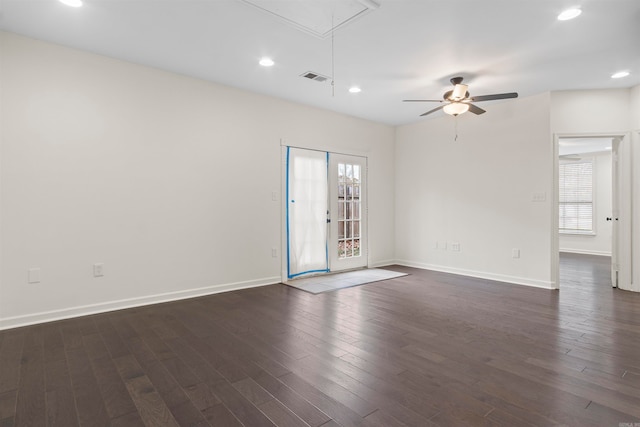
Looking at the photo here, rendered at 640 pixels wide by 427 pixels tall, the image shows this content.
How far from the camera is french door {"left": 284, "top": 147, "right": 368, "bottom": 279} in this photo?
17.1 ft

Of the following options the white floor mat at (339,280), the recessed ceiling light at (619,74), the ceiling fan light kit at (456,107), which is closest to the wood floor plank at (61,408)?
the white floor mat at (339,280)

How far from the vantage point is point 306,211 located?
538 cm

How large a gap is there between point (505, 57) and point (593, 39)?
2.42 ft

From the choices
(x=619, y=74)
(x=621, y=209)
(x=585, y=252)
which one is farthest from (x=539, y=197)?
(x=585, y=252)

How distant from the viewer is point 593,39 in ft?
10.5

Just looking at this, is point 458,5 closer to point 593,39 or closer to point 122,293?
point 593,39

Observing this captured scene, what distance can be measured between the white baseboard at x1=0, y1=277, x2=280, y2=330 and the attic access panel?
10.5 feet

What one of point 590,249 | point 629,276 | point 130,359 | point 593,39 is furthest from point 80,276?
point 590,249

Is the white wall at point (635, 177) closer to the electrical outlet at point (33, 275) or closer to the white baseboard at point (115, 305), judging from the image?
the white baseboard at point (115, 305)

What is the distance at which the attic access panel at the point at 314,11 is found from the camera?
262 centimetres

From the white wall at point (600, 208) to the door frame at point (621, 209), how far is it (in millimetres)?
4109

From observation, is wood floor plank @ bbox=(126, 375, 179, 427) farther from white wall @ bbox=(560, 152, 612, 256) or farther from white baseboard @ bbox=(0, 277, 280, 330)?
white wall @ bbox=(560, 152, 612, 256)

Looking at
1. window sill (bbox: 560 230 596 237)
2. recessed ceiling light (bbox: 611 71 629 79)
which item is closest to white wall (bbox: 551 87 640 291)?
recessed ceiling light (bbox: 611 71 629 79)

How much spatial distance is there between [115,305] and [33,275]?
0.79 metres
